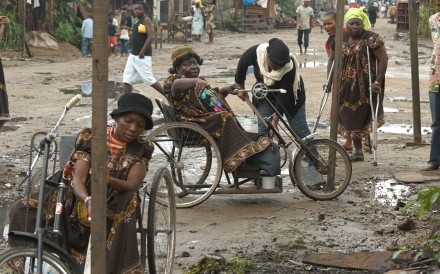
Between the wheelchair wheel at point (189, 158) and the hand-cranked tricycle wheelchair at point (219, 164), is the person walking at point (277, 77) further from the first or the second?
the wheelchair wheel at point (189, 158)

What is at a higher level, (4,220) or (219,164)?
(219,164)

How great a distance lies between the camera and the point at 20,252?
4.71 meters

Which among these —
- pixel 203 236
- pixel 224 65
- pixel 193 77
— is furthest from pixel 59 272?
pixel 224 65

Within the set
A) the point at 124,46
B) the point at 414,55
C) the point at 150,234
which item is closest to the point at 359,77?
the point at 414,55

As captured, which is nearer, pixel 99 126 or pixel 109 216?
pixel 99 126

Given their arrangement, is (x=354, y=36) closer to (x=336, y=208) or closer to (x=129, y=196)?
(x=336, y=208)

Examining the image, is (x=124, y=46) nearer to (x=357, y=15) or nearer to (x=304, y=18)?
(x=304, y=18)

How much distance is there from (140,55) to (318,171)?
6431 mm

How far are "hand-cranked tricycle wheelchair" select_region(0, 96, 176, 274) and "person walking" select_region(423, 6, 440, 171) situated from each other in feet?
15.2

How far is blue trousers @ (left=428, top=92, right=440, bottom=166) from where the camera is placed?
32.8 ft

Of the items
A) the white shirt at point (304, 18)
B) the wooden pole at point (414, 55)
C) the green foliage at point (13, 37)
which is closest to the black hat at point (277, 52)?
the wooden pole at point (414, 55)

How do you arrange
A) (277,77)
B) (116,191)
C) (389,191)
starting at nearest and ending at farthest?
(116,191)
(277,77)
(389,191)

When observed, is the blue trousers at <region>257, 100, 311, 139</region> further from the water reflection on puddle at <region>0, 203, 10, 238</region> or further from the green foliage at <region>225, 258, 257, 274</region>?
the green foliage at <region>225, 258, 257, 274</region>

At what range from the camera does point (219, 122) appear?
827 centimetres
